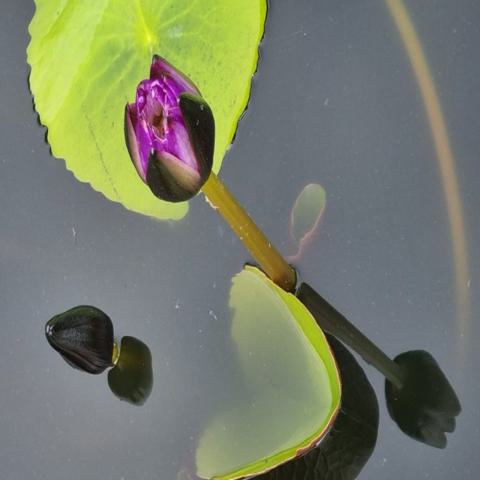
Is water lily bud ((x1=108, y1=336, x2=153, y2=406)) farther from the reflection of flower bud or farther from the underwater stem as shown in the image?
the underwater stem

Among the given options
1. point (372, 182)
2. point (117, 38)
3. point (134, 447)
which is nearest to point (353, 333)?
point (372, 182)

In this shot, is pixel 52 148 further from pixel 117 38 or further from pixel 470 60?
pixel 470 60

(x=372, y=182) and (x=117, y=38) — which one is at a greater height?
(x=117, y=38)

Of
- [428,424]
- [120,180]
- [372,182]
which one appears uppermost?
[120,180]

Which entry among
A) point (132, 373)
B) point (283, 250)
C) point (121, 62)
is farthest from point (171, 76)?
point (132, 373)

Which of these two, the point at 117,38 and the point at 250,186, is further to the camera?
the point at 250,186

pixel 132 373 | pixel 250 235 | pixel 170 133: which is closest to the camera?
pixel 170 133

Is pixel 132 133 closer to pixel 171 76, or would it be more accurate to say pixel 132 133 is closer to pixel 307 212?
pixel 171 76
